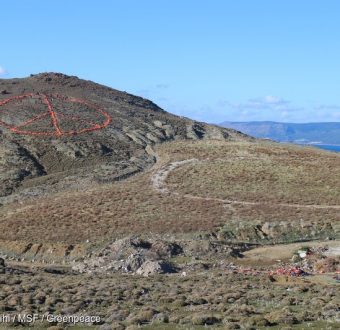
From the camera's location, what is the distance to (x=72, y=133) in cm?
9700

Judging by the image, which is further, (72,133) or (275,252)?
(72,133)

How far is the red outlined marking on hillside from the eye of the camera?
9556cm

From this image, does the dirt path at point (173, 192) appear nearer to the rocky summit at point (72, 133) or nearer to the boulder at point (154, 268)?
the rocky summit at point (72, 133)

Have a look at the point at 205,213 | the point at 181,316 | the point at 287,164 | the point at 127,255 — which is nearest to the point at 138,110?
the point at 287,164

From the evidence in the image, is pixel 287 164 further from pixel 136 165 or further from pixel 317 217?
pixel 317 217

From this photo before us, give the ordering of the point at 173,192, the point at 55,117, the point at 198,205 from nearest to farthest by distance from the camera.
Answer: the point at 198,205 < the point at 173,192 < the point at 55,117

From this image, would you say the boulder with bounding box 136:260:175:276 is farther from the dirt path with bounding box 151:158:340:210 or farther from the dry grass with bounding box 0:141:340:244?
the dirt path with bounding box 151:158:340:210

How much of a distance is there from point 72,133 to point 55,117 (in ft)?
29.0

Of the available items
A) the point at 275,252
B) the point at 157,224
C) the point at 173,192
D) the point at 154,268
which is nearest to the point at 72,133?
the point at 173,192

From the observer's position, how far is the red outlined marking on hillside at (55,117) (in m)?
95.6

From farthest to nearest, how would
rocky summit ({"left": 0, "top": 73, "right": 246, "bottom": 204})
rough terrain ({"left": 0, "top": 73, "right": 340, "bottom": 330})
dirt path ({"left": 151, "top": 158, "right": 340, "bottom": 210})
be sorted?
rocky summit ({"left": 0, "top": 73, "right": 246, "bottom": 204}), dirt path ({"left": 151, "top": 158, "right": 340, "bottom": 210}), rough terrain ({"left": 0, "top": 73, "right": 340, "bottom": 330})

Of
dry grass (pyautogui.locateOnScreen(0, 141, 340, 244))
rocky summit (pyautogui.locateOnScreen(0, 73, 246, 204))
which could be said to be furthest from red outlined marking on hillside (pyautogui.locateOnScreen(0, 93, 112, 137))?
dry grass (pyautogui.locateOnScreen(0, 141, 340, 244))

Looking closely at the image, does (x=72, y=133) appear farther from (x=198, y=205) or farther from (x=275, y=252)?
(x=275, y=252)

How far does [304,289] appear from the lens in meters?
28.8
